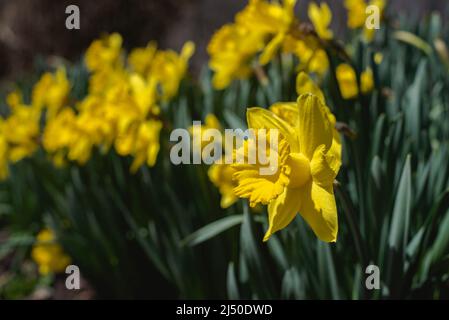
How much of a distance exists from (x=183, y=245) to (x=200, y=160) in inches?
10.0

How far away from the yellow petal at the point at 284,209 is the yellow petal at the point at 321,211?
2cm

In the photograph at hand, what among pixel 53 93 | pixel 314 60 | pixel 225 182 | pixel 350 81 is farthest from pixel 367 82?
pixel 53 93

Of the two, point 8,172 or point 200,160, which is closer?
point 200,160

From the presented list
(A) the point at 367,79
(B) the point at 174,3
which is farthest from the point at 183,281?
(B) the point at 174,3

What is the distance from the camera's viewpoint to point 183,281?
1.65m

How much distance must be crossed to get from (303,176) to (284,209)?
0.21ft

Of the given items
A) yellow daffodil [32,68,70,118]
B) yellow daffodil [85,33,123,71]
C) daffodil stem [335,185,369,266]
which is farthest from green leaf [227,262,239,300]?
yellow daffodil [85,33,123,71]

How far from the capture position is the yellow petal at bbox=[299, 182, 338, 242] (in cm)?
93

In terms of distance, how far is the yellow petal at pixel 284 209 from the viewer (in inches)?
37.6

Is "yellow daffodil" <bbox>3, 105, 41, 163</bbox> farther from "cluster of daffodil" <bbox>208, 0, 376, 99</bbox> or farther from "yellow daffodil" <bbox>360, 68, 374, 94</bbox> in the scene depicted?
"yellow daffodil" <bbox>360, 68, 374, 94</bbox>

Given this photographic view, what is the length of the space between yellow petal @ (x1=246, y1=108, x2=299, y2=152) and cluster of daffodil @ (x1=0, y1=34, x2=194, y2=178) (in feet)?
2.44
